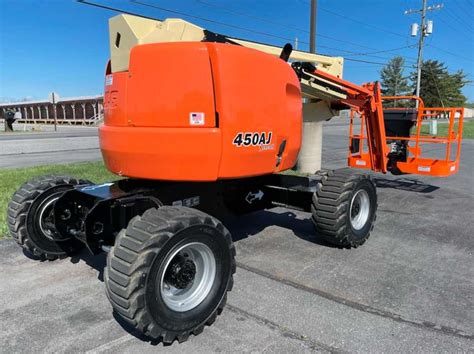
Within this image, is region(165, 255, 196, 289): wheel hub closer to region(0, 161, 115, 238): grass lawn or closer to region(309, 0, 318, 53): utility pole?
region(0, 161, 115, 238): grass lawn

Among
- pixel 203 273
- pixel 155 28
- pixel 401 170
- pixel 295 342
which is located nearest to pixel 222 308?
pixel 203 273

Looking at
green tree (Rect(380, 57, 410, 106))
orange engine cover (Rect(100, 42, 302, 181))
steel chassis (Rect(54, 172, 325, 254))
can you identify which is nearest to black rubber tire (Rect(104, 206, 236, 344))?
orange engine cover (Rect(100, 42, 302, 181))

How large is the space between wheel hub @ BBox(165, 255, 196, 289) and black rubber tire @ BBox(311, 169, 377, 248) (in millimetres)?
2174

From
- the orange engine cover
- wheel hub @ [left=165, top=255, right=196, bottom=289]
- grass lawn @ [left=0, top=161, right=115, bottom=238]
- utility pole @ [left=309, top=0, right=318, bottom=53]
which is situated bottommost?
grass lawn @ [left=0, top=161, right=115, bottom=238]

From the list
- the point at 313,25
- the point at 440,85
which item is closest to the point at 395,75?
the point at 440,85

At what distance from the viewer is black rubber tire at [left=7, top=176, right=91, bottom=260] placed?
4.54 meters

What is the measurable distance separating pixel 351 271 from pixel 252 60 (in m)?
2.50

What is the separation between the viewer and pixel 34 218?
462cm

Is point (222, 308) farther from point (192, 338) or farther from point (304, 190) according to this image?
point (304, 190)

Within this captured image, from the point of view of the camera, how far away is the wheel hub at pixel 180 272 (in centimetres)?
346

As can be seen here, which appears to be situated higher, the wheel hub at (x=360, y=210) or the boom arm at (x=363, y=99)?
the boom arm at (x=363, y=99)

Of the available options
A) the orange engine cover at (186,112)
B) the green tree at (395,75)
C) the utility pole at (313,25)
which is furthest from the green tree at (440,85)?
the orange engine cover at (186,112)

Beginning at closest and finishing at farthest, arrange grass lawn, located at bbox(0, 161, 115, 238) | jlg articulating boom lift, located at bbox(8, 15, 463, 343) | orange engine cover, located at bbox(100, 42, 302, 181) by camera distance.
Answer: jlg articulating boom lift, located at bbox(8, 15, 463, 343) < orange engine cover, located at bbox(100, 42, 302, 181) < grass lawn, located at bbox(0, 161, 115, 238)

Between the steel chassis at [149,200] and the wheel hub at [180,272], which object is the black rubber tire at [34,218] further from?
the wheel hub at [180,272]
